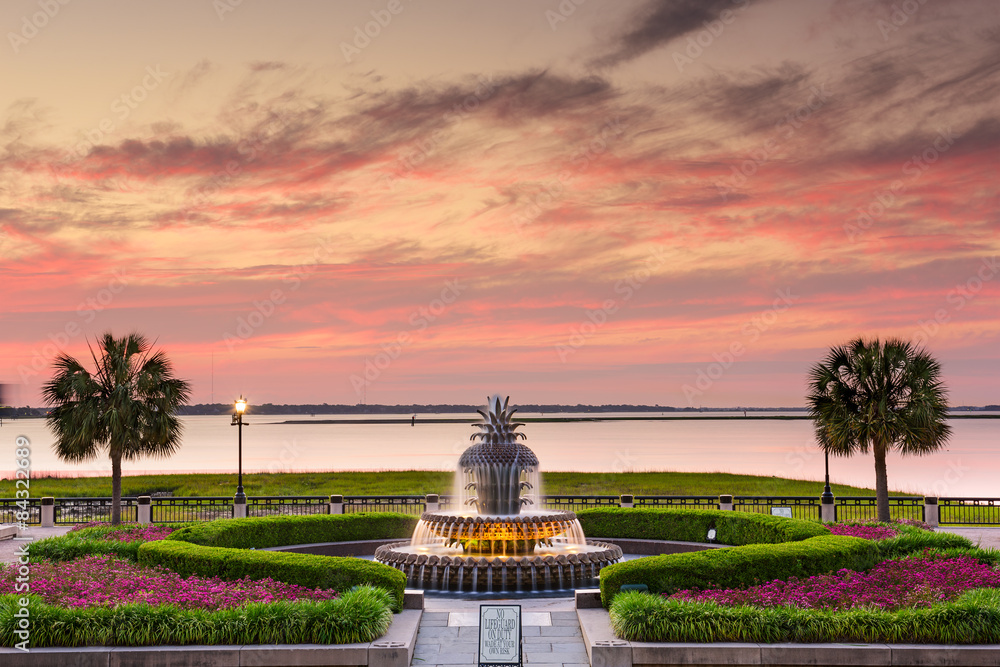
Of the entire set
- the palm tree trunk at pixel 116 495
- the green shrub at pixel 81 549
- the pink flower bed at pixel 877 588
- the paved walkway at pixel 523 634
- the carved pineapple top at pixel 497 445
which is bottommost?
the paved walkway at pixel 523 634

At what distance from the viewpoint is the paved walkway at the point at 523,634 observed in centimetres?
1274

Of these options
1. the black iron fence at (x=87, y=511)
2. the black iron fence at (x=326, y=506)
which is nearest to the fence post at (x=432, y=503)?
the black iron fence at (x=326, y=506)

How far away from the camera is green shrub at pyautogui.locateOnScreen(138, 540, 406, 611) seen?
14930 mm

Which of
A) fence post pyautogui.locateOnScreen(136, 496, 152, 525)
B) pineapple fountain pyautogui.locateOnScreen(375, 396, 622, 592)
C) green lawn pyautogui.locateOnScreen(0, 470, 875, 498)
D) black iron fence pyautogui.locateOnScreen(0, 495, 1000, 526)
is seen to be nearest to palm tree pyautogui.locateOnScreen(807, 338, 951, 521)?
black iron fence pyautogui.locateOnScreen(0, 495, 1000, 526)

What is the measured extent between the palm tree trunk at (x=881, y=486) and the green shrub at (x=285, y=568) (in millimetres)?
19599

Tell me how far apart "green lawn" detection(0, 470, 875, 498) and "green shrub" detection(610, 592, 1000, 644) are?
115 feet

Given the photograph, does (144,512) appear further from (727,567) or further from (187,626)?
(727,567)

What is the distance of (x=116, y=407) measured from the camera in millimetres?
28891

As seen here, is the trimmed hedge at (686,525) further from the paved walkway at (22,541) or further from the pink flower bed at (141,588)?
the paved walkway at (22,541)

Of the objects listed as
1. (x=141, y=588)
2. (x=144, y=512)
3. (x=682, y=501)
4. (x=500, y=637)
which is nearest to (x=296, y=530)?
(x=141, y=588)

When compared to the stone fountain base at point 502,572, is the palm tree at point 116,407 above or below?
above

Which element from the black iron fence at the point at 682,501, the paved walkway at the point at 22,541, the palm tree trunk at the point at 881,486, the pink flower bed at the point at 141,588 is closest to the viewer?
the pink flower bed at the point at 141,588

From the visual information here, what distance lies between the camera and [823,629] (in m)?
12.0

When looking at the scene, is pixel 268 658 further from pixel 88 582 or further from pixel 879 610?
pixel 879 610
